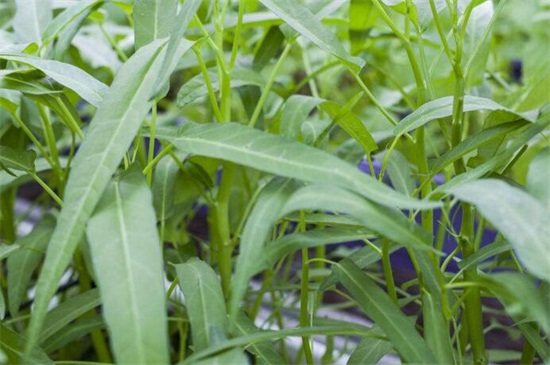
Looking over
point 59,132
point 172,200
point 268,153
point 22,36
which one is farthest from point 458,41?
point 59,132

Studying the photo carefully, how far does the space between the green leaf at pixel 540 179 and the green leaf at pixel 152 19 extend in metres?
0.28

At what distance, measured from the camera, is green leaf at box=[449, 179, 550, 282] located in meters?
0.33

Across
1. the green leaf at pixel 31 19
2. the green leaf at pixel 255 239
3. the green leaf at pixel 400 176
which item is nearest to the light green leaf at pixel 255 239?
the green leaf at pixel 255 239

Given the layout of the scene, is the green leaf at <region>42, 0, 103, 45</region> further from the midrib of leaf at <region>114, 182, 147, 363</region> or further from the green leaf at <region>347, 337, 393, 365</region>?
the green leaf at <region>347, 337, 393, 365</region>

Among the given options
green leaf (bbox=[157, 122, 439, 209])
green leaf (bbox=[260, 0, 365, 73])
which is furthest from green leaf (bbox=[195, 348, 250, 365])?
green leaf (bbox=[260, 0, 365, 73])

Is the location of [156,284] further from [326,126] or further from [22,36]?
[22,36]

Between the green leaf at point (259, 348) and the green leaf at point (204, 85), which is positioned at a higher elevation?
the green leaf at point (204, 85)

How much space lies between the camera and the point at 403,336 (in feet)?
1.27

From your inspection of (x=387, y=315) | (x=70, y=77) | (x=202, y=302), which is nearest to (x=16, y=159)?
(x=70, y=77)

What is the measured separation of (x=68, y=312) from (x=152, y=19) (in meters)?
0.24

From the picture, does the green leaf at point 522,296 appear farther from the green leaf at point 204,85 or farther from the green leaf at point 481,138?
the green leaf at point 204,85

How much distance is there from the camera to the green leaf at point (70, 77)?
46 cm

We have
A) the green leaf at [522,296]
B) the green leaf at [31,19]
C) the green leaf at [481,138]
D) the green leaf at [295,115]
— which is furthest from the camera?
the green leaf at [31,19]

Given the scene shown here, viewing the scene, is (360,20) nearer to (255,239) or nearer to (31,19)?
(31,19)
